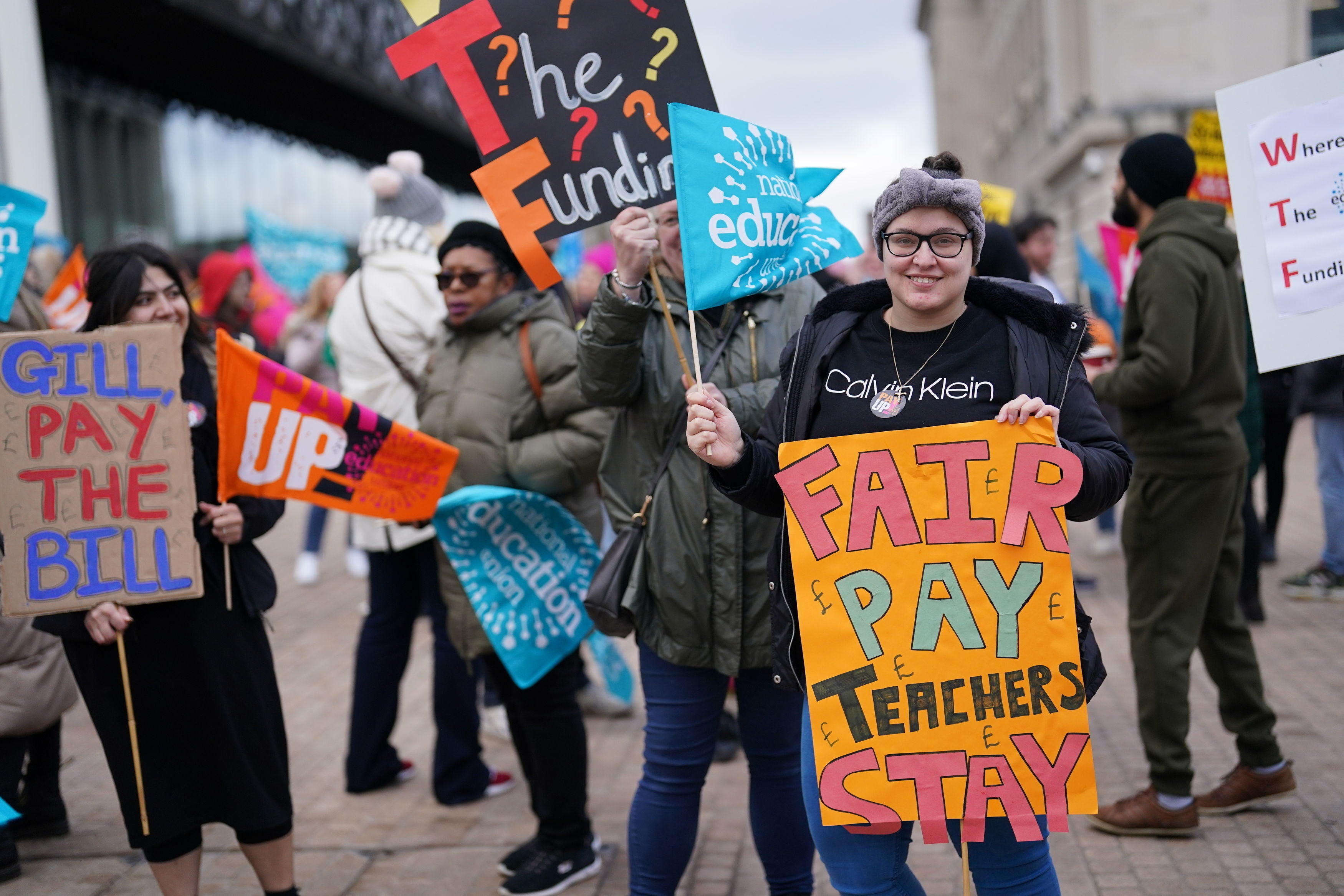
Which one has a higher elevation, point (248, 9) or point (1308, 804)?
point (248, 9)

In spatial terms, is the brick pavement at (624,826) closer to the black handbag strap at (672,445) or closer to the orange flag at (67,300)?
the black handbag strap at (672,445)

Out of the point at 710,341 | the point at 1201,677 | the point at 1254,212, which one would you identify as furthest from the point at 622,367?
the point at 1201,677

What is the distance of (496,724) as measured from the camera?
563cm

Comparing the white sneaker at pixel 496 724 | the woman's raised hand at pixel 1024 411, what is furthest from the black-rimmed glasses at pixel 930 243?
the white sneaker at pixel 496 724

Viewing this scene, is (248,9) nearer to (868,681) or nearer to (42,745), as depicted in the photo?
(42,745)

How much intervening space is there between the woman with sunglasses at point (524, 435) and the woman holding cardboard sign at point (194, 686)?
0.83m

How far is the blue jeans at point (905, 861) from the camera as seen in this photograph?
2551 millimetres

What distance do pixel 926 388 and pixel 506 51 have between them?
1.37 metres

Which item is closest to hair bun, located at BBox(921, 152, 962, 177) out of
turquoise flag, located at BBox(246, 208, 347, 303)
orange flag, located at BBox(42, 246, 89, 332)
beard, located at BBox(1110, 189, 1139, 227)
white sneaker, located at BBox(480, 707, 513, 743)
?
beard, located at BBox(1110, 189, 1139, 227)

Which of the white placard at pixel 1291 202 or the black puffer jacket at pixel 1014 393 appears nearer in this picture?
the black puffer jacket at pixel 1014 393

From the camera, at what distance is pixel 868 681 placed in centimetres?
252

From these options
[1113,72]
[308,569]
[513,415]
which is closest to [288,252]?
[308,569]

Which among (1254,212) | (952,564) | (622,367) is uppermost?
(1254,212)

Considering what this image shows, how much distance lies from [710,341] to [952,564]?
108 centimetres
